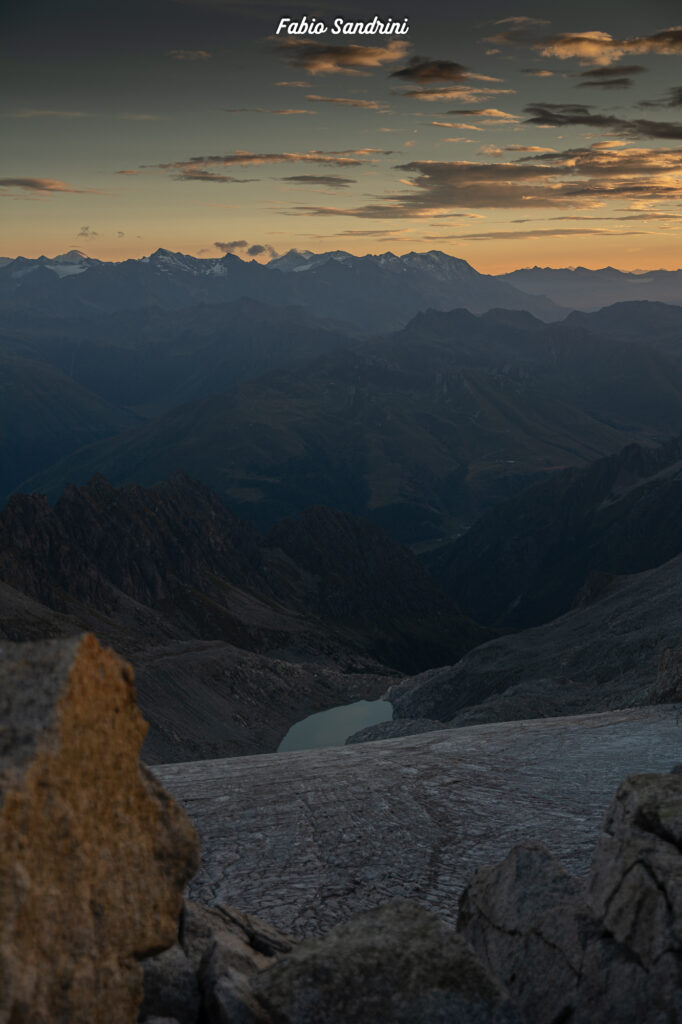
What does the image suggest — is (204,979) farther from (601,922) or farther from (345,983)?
(601,922)

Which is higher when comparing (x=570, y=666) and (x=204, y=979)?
(x=204, y=979)

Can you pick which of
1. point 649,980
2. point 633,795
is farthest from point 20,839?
point 633,795

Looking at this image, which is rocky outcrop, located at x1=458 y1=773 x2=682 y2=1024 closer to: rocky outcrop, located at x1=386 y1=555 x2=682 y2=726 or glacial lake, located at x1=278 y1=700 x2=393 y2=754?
rocky outcrop, located at x1=386 y1=555 x2=682 y2=726

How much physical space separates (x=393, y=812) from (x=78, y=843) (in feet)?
58.4

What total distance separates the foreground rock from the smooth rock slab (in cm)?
893

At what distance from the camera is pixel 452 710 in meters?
108

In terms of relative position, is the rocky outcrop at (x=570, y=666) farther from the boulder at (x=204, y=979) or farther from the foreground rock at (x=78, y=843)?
the foreground rock at (x=78, y=843)

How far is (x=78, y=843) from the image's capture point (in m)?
9.27

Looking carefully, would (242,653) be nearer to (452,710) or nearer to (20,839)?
(452,710)

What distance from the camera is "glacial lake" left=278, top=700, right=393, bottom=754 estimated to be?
125m

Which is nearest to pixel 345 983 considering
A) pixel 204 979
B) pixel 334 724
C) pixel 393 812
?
pixel 204 979

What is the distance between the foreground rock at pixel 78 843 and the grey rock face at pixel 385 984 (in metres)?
1.78

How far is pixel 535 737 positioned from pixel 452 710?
2864 inches

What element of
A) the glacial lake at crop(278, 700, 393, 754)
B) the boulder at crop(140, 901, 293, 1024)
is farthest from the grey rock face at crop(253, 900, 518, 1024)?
the glacial lake at crop(278, 700, 393, 754)
